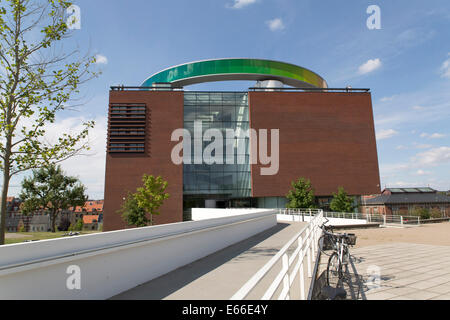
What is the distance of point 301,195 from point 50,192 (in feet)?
126

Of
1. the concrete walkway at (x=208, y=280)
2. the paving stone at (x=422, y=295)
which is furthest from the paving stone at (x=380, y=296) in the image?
the concrete walkway at (x=208, y=280)

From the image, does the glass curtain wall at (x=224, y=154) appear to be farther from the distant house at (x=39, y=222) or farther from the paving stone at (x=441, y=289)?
the distant house at (x=39, y=222)

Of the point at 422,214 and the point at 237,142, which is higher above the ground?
the point at 237,142

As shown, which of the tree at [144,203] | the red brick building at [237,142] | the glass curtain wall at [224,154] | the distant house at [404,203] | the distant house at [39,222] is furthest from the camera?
the distant house at [39,222]

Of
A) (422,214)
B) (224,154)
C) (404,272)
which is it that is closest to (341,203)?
(422,214)

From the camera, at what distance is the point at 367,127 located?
3750cm

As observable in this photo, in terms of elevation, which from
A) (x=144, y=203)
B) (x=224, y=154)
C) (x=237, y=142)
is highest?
(x=237, y=142)

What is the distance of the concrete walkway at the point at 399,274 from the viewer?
16.5ft

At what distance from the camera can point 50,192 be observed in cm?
4338

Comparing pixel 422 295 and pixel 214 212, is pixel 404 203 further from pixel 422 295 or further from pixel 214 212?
pixel 422 295

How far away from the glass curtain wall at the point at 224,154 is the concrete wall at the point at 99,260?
26513 millimetres

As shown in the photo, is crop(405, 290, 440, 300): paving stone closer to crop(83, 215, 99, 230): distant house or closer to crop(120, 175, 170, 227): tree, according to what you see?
crop(120, 175, 170, 227): tree
